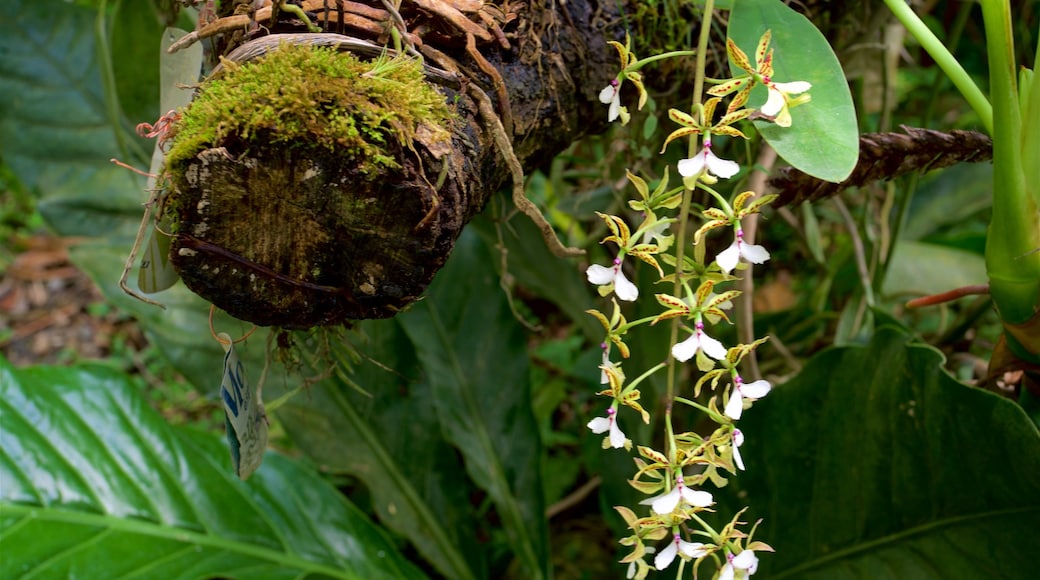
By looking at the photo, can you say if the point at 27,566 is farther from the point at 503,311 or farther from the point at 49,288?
the point at 49,288

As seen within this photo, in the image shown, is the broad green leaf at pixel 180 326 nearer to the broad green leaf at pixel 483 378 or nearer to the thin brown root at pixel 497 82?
the broad green leaf at pixel 483 378

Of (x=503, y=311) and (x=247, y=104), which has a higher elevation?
(x=247, y=104)

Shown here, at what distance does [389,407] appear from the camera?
1037 mm

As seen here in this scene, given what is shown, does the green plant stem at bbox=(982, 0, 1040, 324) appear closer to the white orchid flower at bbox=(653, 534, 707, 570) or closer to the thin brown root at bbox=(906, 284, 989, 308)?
the thin brown root at bbox=(906, 284, 989, 308)

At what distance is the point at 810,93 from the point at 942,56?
0.46ft

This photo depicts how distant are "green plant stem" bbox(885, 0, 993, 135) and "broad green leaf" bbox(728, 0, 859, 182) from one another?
66mm

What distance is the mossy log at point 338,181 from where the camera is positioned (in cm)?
46

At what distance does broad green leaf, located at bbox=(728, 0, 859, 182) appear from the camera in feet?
1.57

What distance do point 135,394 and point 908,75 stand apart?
1.71 metres

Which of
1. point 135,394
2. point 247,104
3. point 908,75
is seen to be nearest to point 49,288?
point 135,394

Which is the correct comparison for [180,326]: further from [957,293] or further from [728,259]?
[957,293]

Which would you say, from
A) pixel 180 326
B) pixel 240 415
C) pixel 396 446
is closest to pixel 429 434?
pixel 396 446

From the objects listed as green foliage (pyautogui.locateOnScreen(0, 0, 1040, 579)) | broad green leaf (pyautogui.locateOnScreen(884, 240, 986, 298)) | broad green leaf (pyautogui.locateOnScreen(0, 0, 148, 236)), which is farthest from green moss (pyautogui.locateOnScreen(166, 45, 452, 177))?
broad green leaf (pyautogui.locateOnScreen(884, 240, 986, 298))

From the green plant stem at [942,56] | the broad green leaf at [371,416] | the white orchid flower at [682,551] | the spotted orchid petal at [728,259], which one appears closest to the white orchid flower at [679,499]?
the white orchid flower at [682,551]
